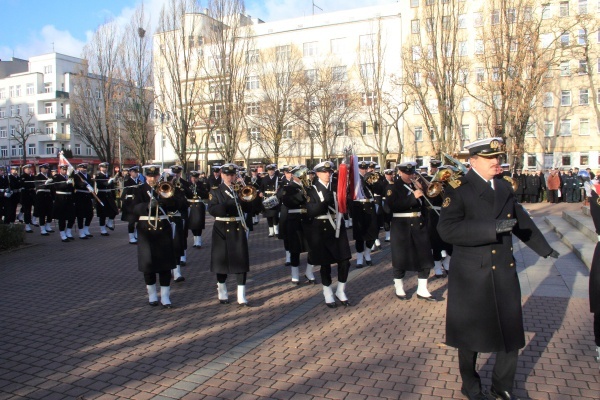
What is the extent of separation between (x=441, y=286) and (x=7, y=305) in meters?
7.22

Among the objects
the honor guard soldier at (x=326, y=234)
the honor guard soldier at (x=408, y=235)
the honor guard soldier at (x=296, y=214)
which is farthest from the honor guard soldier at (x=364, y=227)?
the honor guard soldier at (x=326, y=234)

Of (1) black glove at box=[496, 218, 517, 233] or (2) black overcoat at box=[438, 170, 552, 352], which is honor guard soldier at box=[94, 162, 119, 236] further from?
(1) black glove at box=[496, 218, 517, 233]

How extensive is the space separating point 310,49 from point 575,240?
1698 inches

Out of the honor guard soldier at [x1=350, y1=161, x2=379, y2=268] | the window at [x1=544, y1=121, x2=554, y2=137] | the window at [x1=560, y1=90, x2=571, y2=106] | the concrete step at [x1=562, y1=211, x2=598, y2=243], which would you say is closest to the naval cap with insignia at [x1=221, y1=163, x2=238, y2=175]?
the honor guard soldier at [x1=350, y1=161, x2=379, y2=268]

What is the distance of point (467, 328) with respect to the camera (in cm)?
400

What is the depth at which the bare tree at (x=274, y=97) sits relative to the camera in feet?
138

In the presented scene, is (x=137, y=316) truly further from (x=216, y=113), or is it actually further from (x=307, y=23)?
(x=307, y=23)

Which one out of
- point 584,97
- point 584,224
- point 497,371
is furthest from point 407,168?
point 584,97

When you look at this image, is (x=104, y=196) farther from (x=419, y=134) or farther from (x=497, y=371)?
(x=419, y=134)

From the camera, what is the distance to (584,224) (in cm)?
1331

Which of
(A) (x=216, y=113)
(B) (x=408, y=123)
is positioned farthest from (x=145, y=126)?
(B) (x=408, y=123)

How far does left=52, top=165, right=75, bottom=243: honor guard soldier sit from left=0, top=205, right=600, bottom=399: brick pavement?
5.53 meters

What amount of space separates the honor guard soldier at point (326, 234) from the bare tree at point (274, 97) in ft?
110

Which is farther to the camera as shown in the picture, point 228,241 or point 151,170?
point 151,170
